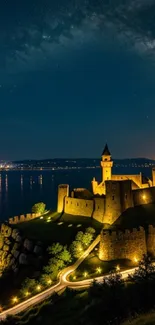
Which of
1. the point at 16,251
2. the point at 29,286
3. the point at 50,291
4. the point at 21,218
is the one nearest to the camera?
the point at 50,291

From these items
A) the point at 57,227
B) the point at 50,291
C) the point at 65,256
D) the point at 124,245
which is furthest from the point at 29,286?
the point at 57,227

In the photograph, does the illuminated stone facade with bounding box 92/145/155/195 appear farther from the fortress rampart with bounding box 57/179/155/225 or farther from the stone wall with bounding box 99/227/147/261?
the stone wall with bounding box 99/227/147/261

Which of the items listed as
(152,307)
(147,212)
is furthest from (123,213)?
(152,307)

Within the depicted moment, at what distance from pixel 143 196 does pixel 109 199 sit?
6762 millimetres

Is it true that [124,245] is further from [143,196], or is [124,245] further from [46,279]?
[143,196]

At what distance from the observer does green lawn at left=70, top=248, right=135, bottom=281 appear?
37375 millimetres

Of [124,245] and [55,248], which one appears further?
[55,248]

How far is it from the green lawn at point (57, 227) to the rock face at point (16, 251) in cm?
140

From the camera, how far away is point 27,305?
112 feet

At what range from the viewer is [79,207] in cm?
5231

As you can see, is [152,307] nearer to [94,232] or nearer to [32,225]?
[94,232]

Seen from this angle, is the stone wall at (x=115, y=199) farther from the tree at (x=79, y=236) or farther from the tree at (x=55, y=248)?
the tree at (x=55, y=248)

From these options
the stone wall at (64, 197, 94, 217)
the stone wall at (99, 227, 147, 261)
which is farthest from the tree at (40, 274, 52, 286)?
the stone wall at (64, 197, 94, 217)

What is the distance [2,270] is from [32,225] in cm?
953
